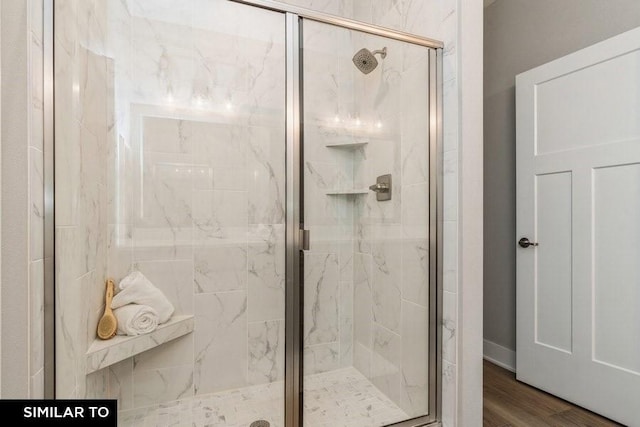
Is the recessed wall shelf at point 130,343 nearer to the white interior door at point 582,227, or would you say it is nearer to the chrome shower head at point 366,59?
the chrome shower head at point 366,59

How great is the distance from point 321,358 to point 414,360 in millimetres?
423

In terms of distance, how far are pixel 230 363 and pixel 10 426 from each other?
1.07 metres

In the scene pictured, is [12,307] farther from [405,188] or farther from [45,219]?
[405,188]

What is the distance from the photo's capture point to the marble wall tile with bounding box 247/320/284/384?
1631 mm

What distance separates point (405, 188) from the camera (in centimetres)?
153

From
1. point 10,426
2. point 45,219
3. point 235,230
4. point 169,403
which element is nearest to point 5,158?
point 45,219

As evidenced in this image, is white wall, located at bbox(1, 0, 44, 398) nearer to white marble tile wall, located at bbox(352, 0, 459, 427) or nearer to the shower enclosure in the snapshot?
the shower enclosure

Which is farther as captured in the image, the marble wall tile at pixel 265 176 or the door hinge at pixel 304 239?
the marble wall tile at pixel 265 176

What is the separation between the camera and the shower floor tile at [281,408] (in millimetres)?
1413

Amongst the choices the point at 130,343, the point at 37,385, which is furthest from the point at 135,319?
the point at 37,385

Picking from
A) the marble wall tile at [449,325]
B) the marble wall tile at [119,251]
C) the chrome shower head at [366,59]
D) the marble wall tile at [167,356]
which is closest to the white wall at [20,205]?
the marble wall tile at [119,251]

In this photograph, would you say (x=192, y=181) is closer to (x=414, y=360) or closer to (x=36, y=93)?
(x=36, y=93)

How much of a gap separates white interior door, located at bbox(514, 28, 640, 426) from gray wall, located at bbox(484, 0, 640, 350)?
171 mm

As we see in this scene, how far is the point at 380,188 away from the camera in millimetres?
1556
